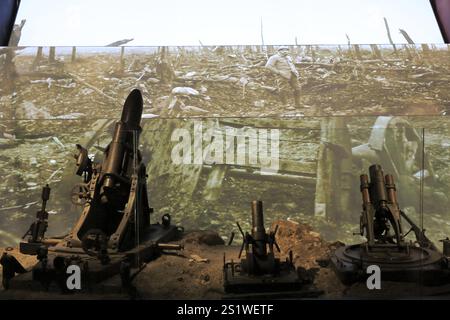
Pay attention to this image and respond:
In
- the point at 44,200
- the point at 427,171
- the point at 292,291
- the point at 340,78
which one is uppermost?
the point at 340,78

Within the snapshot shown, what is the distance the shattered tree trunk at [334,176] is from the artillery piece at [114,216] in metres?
1.73

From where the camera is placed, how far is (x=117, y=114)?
665cm

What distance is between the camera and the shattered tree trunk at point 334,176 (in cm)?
532

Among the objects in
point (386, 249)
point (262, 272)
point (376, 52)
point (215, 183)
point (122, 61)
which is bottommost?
point (262, 272)

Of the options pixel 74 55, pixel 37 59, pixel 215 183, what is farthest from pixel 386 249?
pixel 37 59

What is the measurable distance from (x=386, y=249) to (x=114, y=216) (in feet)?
9.66

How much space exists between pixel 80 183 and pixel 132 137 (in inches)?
31.3

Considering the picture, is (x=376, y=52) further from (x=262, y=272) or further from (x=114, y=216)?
(x=114, y=216)

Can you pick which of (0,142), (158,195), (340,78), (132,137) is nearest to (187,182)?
(158,195)

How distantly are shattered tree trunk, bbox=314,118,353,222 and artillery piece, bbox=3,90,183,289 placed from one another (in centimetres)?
173

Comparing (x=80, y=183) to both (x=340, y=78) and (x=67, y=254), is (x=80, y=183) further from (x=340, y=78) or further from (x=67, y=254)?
(x=340, y=78)

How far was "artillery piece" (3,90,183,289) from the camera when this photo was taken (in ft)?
17.4

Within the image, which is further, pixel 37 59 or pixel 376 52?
pixel 376 52

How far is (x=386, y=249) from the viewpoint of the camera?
5.04 m
